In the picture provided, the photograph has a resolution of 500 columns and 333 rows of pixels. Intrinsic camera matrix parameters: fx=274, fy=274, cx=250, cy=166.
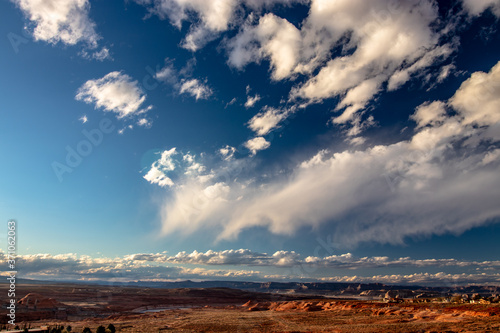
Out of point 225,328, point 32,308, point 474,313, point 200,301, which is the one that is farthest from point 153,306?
point 474,313

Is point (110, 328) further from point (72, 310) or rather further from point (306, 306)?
point (306, 306)

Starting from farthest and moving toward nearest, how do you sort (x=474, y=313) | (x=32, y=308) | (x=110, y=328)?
(x=32, y=308) < (x=474, y=313) < (x=110, y=328)

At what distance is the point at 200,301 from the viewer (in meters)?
147

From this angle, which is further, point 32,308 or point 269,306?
point 269,306

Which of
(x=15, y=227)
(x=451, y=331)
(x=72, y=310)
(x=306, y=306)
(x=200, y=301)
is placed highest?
(x=15, y=227)

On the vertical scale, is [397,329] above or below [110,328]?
below

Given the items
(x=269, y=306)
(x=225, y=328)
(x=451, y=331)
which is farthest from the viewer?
(x=269, y=306)

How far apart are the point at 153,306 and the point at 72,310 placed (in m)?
41.0

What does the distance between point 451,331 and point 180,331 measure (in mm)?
43655

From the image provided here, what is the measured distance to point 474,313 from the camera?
60.0 meters

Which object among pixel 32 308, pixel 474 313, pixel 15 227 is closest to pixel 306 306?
pixel 474 313

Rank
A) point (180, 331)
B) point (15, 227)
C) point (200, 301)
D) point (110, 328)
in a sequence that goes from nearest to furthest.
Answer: point (15, 227) → point (110, 328) → point (180, 331) → point (200, 301)

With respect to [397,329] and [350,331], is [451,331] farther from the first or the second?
[350,331]

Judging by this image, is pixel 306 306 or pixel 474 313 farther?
pixel 306 306
